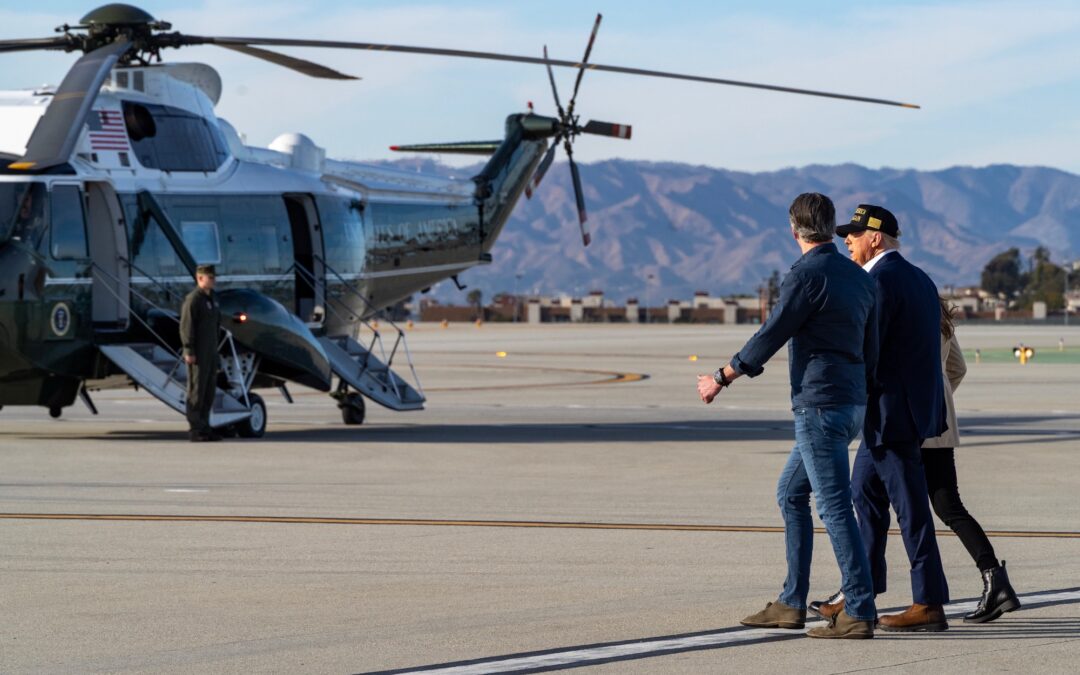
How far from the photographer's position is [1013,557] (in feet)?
35.2

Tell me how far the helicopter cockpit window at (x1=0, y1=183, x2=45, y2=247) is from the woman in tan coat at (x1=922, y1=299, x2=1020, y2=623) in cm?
1307

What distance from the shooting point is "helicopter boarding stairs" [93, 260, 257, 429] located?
65.2ft

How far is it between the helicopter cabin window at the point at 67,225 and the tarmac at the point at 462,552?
235 cm

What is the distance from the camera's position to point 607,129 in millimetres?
28625

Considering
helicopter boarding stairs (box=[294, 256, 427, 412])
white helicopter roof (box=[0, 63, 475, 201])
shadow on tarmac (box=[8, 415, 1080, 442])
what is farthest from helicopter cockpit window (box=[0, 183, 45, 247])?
helicopter boarding stairs (box=[294, 256, 427, 412])

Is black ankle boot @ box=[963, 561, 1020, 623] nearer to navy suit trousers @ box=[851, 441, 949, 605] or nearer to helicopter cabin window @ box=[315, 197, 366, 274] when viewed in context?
navy suit trousers @ box=[851, 441, 949, 605]

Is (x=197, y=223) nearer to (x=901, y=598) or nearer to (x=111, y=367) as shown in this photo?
(x=111, y=367)

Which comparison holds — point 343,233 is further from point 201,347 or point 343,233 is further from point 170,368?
point 201,347

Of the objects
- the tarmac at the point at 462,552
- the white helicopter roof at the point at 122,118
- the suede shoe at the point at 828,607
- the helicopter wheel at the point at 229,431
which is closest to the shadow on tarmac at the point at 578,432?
the tarmac at the point at 462,552

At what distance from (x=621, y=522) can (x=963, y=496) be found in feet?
12.1

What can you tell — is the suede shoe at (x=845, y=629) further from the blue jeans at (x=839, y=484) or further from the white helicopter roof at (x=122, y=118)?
the white helicopter roof at (x=122, y=118)

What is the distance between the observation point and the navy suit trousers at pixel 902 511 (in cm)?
839

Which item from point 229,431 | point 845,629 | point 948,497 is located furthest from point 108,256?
point 845,629

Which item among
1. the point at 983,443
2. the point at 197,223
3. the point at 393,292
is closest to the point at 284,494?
the point at 197,223
